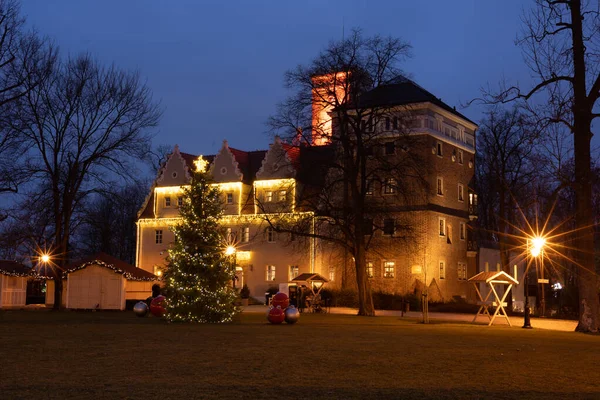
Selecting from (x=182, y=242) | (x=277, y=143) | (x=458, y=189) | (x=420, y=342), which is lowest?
(x=420, y=342)

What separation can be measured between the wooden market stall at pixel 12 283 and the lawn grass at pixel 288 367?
31.3 metres

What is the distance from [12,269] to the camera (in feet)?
173

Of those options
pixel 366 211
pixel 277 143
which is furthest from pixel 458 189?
pixel 366 211

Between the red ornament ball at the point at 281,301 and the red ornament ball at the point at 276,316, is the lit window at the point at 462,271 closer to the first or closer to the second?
the red ornament ball at the point at 281,301

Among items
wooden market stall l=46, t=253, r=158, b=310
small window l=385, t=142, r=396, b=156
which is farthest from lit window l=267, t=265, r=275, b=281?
wooden market stall l=46, t=253, r=158, b=310

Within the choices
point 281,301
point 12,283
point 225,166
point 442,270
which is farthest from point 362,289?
point 225,166

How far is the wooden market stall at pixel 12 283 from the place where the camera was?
A: 170 feet

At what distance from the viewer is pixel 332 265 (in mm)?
60562

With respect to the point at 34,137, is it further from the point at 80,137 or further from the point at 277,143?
the point at 277,143

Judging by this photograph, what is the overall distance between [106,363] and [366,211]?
30822mm

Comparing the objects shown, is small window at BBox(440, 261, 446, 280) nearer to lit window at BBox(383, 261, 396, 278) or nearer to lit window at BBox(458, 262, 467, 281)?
lit window at BBox(458, 262, 467, 281)

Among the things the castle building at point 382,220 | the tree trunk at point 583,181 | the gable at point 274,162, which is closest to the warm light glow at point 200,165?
the tree trunk at point 583,181

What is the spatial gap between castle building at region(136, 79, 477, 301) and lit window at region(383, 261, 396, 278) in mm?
78

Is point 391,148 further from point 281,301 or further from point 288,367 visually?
point 288,367
